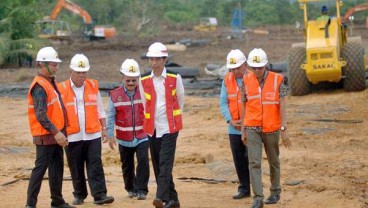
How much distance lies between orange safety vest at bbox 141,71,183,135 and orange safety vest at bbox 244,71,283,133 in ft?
2.87

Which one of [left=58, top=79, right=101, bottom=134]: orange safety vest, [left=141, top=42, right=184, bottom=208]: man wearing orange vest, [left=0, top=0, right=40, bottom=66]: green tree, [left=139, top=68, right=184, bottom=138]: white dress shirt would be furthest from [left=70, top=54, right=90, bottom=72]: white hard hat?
[left=0, top=0, right=40, bottom=66]: green tree

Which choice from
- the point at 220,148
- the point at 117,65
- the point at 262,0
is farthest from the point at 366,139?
the point at 262,0

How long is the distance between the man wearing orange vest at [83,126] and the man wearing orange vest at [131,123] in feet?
1.54

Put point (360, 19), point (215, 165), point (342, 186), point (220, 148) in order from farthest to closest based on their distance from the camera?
point (360, 19) < point (220, 148) < point (215, 165) < point (342, 186)

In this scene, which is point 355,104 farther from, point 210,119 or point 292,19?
point 292,19

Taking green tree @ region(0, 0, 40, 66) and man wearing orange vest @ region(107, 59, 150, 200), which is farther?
green tree @ region(0, 0, 40, 66)

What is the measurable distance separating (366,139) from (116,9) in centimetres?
6308

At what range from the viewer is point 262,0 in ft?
301

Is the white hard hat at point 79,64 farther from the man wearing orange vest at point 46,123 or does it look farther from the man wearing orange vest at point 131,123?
the man wearing orange vest at point 131,123

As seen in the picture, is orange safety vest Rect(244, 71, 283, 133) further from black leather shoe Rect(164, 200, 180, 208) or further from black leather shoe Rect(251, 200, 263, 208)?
black leather shoe Rect(164, 200, 180, 208)

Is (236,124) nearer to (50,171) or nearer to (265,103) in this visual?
(265,103)

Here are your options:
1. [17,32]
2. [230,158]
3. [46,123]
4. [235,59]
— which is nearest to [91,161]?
[46,123]

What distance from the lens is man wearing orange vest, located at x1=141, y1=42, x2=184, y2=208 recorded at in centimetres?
1077

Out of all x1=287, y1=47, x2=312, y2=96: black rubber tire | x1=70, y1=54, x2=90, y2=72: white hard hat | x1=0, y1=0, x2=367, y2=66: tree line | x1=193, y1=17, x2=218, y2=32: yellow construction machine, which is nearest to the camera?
x1=70, y1=54, x2=90, y2=72: white hard hat
